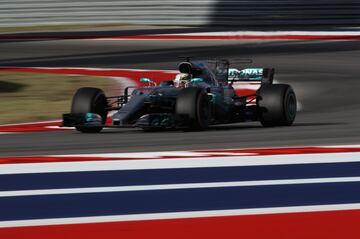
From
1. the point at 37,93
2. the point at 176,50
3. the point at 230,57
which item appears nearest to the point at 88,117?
the point at 37,93

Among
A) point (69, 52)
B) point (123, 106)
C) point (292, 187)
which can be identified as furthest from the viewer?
point (69, 52)

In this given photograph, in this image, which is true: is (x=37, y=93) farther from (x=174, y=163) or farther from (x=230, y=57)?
(x=174, y=163)

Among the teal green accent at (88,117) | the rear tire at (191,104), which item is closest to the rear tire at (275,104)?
the rear tire at (191,104)

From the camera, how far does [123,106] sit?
1102 centimetres

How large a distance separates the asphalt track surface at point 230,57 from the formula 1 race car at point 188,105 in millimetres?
157

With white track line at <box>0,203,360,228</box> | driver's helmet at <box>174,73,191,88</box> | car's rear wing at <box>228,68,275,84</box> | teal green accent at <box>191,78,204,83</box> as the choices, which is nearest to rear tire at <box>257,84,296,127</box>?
car's rear wing at <box>228,68,275,84</box>

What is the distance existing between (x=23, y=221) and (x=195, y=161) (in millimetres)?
2595

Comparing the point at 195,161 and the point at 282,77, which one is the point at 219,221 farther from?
the point at 282,77

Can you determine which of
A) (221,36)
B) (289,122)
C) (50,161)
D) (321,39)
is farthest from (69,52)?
(50,161)

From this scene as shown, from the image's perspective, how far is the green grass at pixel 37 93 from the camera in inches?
535

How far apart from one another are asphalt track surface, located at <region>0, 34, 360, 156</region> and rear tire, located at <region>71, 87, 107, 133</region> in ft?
0.61

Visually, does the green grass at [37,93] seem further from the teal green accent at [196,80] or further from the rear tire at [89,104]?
the teal green accent at [196,80]

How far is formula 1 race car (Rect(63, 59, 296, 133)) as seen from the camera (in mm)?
10477

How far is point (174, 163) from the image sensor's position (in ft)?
26.0
